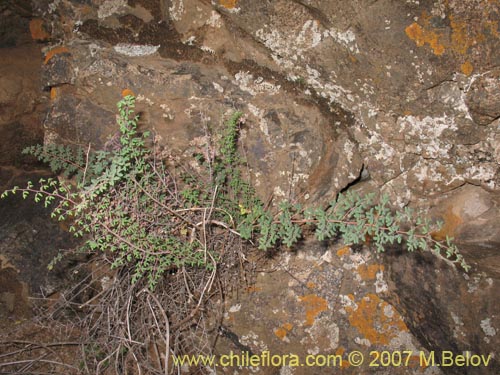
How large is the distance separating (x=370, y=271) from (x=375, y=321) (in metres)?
0.27

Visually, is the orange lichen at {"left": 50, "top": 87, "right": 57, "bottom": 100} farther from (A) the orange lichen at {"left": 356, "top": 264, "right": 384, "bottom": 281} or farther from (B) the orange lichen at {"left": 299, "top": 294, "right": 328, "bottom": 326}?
(A) the orange lichen at {"left": 356, "top": 264, "right": 384, "bottom": 281}

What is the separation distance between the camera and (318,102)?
249 centimetres

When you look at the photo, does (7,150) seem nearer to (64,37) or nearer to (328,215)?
(64,37)

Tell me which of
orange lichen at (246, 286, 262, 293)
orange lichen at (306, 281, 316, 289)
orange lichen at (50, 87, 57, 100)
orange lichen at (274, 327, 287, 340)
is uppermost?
orange lichen at (50, 87, 57, 100)

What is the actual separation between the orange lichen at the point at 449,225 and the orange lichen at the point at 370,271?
13.6 inches

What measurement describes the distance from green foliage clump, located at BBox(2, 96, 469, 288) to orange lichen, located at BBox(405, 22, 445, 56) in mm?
761

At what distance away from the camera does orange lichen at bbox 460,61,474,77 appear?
2037mm

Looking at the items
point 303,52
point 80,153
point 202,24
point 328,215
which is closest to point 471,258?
point 328,215

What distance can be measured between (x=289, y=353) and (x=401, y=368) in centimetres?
61

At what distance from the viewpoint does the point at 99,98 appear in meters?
2.55

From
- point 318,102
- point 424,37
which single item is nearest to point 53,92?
point 318,102

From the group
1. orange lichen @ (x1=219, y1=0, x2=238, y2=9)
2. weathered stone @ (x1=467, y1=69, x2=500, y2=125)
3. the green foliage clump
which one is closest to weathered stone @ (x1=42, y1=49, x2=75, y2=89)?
the green foliage clump

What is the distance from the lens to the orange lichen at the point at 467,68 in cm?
204

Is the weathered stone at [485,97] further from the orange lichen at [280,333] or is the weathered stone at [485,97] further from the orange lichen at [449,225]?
the orange lichen at [280,333]
